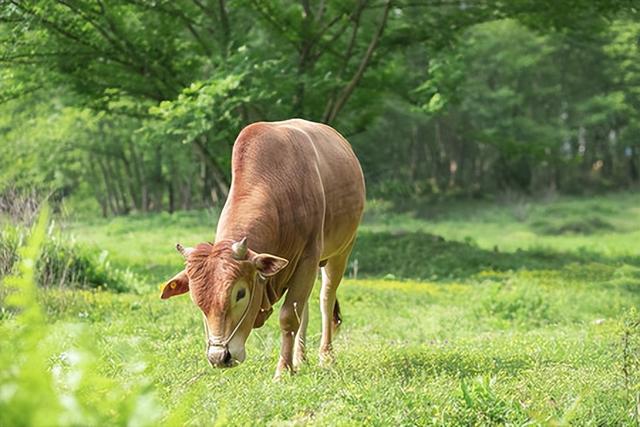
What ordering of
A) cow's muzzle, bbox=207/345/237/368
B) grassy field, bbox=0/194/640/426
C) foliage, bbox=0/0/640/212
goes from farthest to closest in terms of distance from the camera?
1. foliage, bbox=0/0/640/212
2. cow's muzzle, bbox=207/345/237/368
3. grassy field, bbox=0/194/640/426

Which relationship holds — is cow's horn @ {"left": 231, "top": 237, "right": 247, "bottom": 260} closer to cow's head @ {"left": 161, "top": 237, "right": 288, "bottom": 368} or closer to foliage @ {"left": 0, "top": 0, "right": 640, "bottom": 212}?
cow's head @ {"left": 161, "top": 237, "right": 288, "bottom": 368}

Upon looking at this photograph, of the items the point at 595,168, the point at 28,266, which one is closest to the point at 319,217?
the point at 28,266

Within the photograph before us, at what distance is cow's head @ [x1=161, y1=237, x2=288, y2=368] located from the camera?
5336mm

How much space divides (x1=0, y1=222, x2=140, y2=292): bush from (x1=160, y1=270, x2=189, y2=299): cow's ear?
177 inches

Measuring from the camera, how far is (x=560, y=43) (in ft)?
143

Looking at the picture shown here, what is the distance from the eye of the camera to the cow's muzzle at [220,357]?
5293mm

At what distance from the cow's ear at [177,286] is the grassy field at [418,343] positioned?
49 centimetres

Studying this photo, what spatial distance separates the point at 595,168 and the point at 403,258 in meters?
38.8

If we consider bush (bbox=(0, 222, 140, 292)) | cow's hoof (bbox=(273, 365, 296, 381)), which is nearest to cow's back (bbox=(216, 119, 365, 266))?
cow's hoof (bbox=(273, 365, 296, 381))

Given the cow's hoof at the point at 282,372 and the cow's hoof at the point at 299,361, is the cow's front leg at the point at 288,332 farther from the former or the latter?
the cow's hoof at the point at 299,361

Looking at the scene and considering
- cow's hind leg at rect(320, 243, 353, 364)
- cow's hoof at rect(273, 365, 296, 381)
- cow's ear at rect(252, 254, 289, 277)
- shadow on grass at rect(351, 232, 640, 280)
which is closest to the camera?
cow's ear at rect(252, 254, 289, 277)

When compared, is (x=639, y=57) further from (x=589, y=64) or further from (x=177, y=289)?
(x=177, y=289)

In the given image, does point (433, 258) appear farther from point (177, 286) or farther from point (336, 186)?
point (177, 286)

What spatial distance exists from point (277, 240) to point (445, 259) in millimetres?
13790
